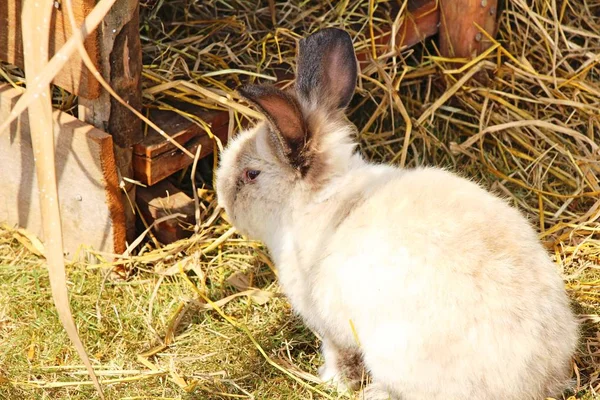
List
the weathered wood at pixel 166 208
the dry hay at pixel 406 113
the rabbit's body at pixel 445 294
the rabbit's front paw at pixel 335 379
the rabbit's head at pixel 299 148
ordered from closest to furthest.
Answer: the rabbit's body at pixel 445 294 → the rabbit's head at pixel 299 148 → the rabbit's front paw at pixel 335 379 → the dry hay at pixel 406 113 → the weathered wood at pixel 166 208

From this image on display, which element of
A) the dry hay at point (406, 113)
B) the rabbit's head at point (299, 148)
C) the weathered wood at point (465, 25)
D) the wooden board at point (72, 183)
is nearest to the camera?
the rabbit's head at point (299, 148)

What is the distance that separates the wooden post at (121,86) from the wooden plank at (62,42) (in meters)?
0.05

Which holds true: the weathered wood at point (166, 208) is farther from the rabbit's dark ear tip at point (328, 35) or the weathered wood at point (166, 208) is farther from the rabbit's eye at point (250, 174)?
the rabbit's dark ear tip at point (328, 35)

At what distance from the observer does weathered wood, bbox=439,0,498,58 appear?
13.7 feet

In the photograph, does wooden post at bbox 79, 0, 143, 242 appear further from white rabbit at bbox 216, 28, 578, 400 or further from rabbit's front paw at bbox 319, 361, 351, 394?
rabbit's front paw at bbox 319, 361, 351, 394

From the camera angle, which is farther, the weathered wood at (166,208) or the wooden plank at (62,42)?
the weathered wood at (166,208)

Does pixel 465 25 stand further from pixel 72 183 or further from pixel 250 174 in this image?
pixel 72 183

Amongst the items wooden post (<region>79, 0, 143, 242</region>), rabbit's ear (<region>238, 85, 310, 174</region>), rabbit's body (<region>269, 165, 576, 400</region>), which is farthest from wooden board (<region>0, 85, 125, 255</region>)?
rabbit's body (<region>269, 165, 576, 400</region>)

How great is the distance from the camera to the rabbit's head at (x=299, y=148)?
117 inches

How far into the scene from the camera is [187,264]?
12.1ft

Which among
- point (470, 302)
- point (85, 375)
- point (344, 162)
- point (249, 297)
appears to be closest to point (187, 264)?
point (249, 297)

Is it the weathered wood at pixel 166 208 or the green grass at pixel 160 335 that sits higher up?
the weathered wood at pixel 166 208

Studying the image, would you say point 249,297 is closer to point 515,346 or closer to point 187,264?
point 187,264

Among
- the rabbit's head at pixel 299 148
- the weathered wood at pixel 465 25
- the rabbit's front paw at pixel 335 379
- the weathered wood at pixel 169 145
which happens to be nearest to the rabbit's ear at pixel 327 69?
the rabbit's head at pixel 299 148
